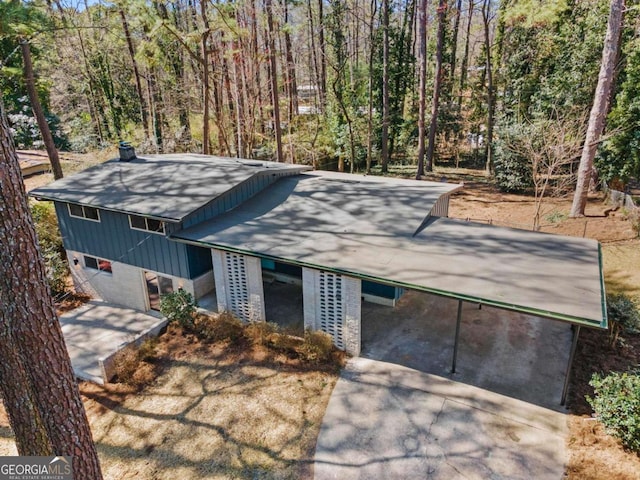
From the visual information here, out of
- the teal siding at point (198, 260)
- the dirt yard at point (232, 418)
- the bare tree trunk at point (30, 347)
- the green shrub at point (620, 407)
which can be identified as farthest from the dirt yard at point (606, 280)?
the teal siding at point (198, 260)

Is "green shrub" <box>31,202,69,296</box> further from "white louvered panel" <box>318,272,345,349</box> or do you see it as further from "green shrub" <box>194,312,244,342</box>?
"white louvered panel" <box>318,272,345,349</box>

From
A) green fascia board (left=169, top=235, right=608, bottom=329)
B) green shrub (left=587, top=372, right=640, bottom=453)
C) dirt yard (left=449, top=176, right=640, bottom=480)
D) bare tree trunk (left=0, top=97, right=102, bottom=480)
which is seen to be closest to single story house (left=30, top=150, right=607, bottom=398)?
green fascia board (left=169, top=235, right=608, bottom=329)

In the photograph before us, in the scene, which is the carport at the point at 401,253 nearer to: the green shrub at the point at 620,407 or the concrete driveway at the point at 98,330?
the green shrub at the point at 620,407

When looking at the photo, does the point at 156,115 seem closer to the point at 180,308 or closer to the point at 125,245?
the point at 125,245

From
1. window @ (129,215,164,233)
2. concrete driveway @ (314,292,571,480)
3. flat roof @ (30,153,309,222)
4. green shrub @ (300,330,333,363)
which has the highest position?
flat roof @ (30,153,309,222)

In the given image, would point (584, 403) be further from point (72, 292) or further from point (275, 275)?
point (72, 292)

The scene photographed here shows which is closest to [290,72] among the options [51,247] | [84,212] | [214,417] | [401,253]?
[51,247]
